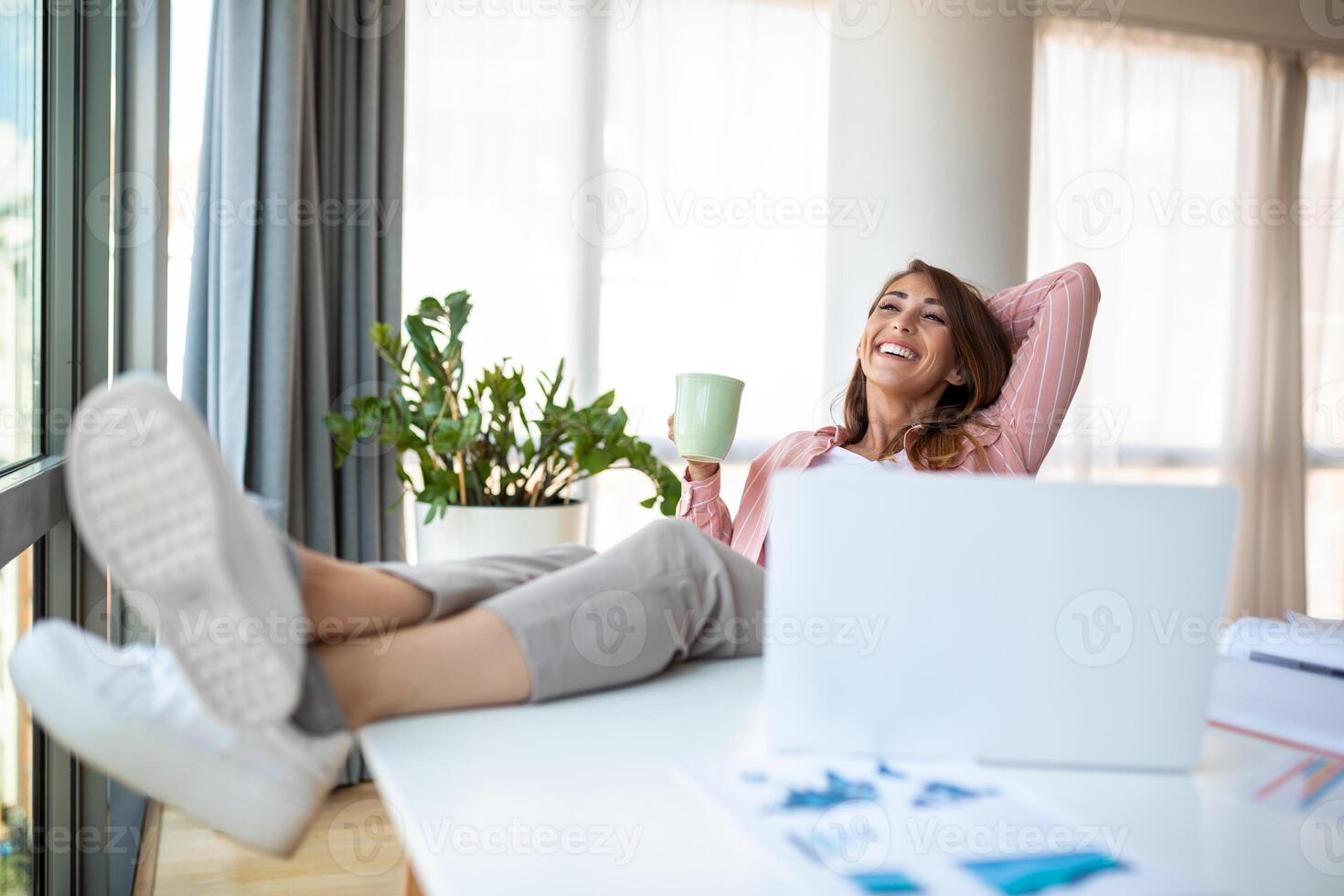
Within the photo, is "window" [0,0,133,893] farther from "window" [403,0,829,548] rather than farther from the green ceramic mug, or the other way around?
"window" [403,0,829,548]

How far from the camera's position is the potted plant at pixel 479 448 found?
206cm

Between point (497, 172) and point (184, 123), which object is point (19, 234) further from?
point (497, 172)

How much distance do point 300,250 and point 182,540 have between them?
2062 mm

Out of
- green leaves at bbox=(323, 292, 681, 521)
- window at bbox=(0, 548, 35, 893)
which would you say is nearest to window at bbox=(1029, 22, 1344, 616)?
green leaves at bbox=(323, 292, 681, 521)

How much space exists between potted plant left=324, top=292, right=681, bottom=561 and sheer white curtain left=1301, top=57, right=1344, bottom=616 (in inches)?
126

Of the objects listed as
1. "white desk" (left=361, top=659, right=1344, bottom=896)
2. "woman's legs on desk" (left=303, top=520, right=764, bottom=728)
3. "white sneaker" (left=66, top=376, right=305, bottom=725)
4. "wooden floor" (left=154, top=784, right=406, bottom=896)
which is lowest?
"wooden floor" (left=154, top=784, right=406, bottom=896)

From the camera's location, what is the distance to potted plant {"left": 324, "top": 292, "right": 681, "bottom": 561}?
206cm

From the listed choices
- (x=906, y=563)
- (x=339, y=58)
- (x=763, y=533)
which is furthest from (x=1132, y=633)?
(x=339, y=58)

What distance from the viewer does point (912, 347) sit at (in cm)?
204

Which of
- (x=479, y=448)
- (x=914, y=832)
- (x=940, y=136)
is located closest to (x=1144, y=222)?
(x=940, y=136)

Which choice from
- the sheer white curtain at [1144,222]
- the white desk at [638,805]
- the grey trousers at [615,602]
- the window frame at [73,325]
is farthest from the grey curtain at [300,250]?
the sheer white curtain at [1144,222]

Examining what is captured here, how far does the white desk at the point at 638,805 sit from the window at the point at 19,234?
99 centimetres

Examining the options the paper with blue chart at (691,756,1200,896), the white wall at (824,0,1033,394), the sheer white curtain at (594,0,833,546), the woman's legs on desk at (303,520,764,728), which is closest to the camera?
the paper with blue chart at (691,756,1200,896)

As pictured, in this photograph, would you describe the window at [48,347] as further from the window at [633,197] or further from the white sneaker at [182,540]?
the window at [633,197]
